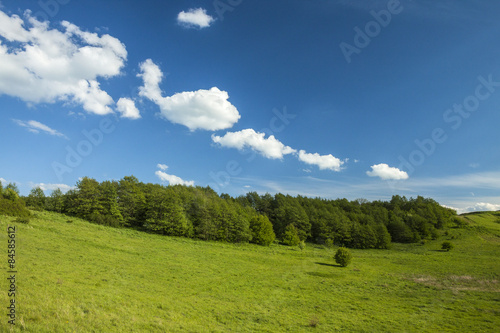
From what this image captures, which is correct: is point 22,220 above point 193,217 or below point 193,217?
above

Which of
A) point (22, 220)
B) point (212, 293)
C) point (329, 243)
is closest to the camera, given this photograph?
point (212, 293)

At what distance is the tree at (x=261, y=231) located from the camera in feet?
229

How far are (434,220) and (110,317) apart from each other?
12727 centimetres

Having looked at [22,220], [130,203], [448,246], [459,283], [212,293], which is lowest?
[448,246]

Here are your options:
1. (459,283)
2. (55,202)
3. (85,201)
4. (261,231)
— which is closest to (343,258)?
(459,283)

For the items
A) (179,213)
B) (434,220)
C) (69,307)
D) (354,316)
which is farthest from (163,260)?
(434,220)

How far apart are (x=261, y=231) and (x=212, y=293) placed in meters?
49.0

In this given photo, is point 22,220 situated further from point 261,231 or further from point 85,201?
point 261,231

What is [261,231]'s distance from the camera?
7062 cm

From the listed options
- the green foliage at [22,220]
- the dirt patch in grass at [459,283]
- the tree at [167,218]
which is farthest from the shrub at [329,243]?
the green foliage at [22,220]

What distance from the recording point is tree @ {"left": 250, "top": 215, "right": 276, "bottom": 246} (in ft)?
229

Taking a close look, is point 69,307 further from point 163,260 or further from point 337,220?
point 337,220

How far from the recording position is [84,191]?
6625 centimetres

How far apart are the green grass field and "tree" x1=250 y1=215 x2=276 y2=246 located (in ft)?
91.5
